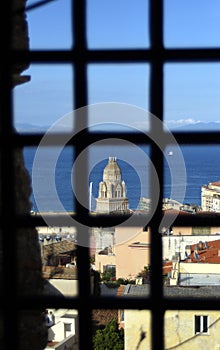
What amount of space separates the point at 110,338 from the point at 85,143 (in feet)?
21.7

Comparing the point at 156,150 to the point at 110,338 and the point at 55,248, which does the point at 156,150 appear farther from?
the point at 110,338

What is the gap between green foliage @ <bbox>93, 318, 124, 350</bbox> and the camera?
7.08 meters

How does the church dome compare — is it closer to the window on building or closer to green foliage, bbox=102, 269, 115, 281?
the window on building

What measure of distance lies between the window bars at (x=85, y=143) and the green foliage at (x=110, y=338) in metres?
6.12

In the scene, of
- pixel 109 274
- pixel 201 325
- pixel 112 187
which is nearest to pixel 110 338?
pixel 109 274

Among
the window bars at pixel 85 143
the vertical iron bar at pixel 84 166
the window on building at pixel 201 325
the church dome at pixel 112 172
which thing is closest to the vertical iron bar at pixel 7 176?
the window bars at pixel 85 143

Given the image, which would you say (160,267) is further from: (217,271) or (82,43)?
(217,271)

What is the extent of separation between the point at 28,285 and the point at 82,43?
0.46 metres

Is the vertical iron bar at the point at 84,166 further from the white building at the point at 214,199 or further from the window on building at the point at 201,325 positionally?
the white building at the point at 214,199

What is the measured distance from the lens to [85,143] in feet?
3.13

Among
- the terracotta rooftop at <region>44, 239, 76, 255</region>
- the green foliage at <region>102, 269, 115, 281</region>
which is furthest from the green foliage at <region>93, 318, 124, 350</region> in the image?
the terracotta rooftop at <region>44, 239, 76, 255</region>

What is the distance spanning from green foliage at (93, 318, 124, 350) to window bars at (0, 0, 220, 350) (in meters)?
6.12

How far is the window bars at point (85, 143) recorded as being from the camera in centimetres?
94

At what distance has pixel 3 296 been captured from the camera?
3.30 feet
